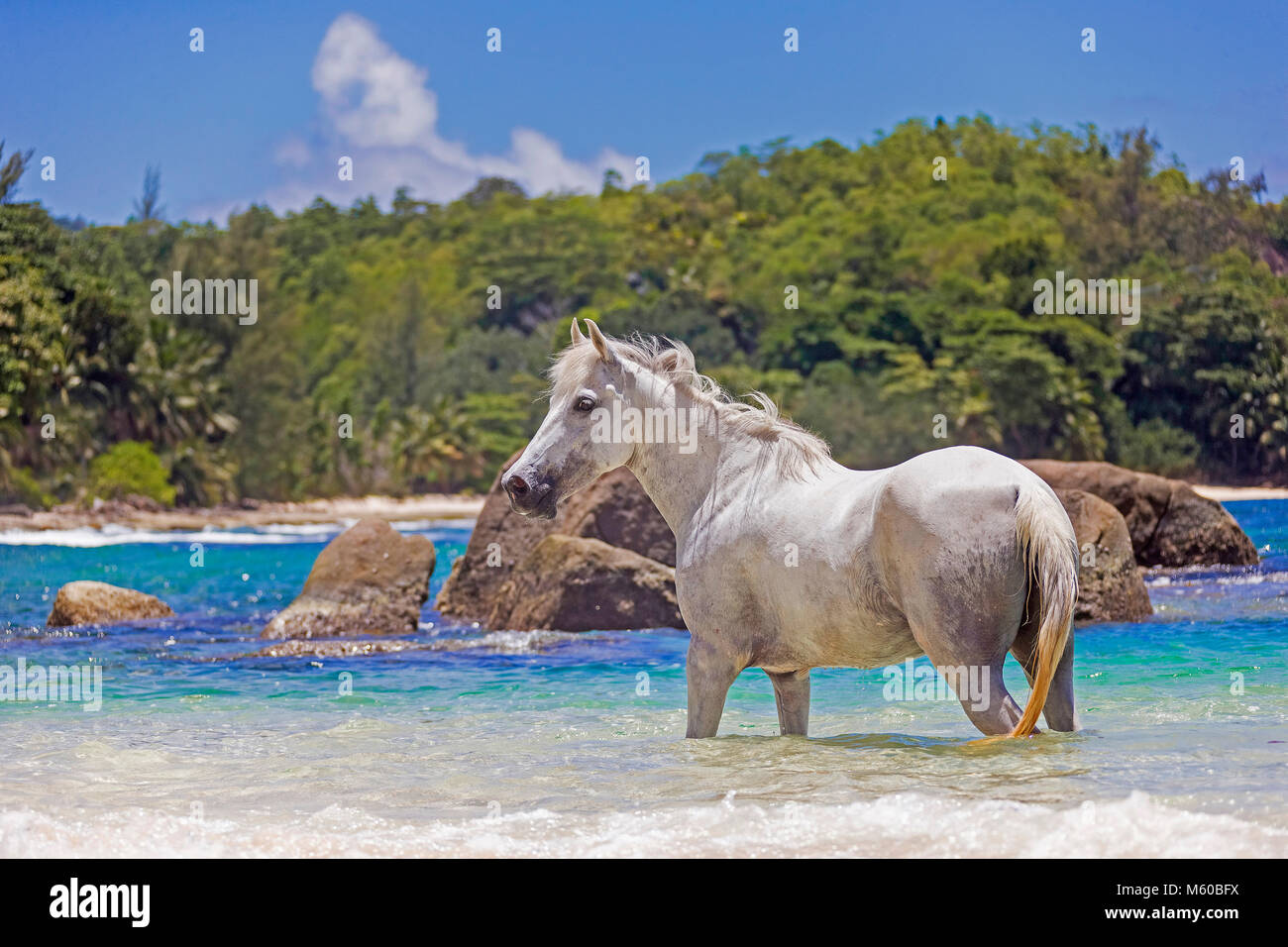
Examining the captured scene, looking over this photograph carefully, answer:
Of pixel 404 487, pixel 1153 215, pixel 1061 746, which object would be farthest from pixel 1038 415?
pixel 1061 746

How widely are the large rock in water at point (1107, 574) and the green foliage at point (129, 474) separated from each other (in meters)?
33.2

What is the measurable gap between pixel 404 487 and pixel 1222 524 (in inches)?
1480

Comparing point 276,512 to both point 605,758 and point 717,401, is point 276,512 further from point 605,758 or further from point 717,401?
point 717,401

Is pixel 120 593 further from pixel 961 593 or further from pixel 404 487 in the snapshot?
pixel 404 487

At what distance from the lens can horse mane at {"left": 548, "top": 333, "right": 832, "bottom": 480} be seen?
5.68 meters

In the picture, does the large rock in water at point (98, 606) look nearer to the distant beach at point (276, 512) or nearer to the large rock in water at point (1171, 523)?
the large rock in water at point (1171, 523)

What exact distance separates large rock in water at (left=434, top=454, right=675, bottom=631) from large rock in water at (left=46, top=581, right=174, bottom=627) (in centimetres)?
332

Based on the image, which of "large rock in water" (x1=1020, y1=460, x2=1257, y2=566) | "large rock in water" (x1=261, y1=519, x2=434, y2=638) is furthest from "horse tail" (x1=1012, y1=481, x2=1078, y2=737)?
"large rock in water" (x1=1020, y1=460, x2=1257, y2=566)

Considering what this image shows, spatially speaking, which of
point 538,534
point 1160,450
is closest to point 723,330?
point 1160,450

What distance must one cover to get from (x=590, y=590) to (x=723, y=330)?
160 feet

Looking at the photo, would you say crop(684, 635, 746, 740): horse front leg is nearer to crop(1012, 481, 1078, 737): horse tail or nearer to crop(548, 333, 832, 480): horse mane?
crop(548, 333, 832, 480): horse mane

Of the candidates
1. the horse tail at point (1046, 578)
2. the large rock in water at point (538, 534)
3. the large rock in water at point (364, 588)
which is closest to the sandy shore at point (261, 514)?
the large rock in water at point (538, 534)

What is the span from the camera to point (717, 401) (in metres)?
5.98
